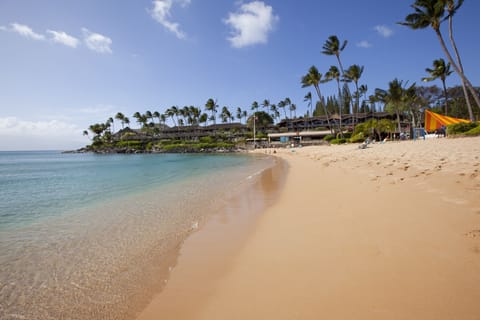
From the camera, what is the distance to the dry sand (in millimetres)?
1946

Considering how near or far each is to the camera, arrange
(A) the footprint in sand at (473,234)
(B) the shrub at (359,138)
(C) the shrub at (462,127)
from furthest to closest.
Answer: (B) the shrub at (359,138)
(C) the shrub at (462,127)
(A) the footprint in sand at (473,234)

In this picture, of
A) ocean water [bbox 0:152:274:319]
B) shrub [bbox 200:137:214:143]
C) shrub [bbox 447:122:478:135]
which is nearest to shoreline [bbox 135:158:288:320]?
ocean water [bbox 0:152:274:319]

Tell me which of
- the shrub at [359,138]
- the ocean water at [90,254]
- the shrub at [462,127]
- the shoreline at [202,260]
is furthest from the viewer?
the shrub at [359,138]

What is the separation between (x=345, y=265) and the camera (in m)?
2.64

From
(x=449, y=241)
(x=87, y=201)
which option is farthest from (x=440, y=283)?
(x=87, y=201)

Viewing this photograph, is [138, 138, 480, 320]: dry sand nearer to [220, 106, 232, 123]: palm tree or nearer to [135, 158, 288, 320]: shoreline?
[135, 158, 288, 320]: shoreline

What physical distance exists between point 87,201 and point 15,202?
3268 millimetres

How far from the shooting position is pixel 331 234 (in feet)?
11.6

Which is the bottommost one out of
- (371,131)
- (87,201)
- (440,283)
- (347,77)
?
(87,201)

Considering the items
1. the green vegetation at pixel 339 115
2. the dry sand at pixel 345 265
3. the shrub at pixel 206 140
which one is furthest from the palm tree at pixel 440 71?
the shrub at pixel 206 140

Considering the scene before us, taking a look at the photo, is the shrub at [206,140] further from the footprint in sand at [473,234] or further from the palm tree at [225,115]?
the footprint in sand at [473,234]

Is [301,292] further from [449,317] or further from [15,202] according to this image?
[15,202]

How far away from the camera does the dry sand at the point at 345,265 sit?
76.6 inches

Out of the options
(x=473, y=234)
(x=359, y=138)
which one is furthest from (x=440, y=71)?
(x=473, y=234)
